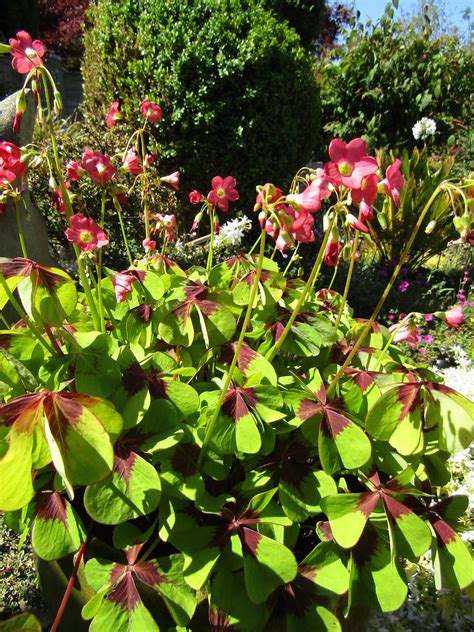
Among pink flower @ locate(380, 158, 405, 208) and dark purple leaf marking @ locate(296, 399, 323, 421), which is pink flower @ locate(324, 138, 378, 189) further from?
dark purple leaf marking @ locate(296, 399, 323, 421)

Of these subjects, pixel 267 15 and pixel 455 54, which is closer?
pixel 267 15

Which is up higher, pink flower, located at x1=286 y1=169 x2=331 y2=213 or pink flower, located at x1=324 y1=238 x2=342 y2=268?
pink flower, located at x1=286 y1=169 x2=331 y2=213

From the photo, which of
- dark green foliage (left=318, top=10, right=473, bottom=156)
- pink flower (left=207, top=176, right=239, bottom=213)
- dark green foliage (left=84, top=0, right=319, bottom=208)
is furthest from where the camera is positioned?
dark green foliage (left=318, top=10, right=473, bottom=156)

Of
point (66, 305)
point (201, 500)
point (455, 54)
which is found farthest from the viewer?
point (455, 54)

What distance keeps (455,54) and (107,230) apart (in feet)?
20.6

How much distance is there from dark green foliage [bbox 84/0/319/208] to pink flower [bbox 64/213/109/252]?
3.06 m

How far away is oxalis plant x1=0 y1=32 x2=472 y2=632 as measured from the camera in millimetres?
693

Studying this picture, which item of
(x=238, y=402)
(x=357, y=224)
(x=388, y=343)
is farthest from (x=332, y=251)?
(x=238, y=402)

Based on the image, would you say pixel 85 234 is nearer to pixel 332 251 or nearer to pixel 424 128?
pixel 332 251

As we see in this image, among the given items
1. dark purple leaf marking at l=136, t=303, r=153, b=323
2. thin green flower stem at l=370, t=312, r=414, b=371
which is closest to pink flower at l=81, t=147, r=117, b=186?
dark purple leaf marking at l=136, t=303, r=153, b=323

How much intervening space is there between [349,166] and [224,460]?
1.72 ft

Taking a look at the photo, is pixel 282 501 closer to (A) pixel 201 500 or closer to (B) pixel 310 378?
(A) pixel 201 500

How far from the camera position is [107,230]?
334 cm

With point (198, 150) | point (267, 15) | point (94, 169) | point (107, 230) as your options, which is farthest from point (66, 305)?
point (267, 15)
